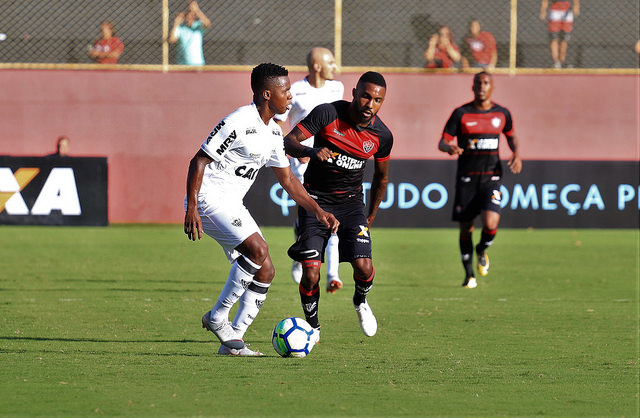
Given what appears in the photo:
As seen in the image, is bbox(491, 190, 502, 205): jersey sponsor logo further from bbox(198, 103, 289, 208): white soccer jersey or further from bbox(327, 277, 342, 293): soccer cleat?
Answer: bbox(198, 103, 289, 208): white soccer jersey

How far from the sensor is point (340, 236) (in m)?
7.55

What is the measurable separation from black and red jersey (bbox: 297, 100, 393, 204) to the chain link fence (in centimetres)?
1179

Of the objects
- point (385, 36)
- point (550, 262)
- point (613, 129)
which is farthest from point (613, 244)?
point (385, 36)

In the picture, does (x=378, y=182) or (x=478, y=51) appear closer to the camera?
(x=378, y=182)

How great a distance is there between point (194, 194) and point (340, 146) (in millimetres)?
1528

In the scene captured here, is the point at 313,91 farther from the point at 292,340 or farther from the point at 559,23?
the point at 559,23

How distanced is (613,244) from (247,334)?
9847 mm

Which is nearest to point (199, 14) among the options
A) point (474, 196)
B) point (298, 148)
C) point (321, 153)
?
point (474, 196)

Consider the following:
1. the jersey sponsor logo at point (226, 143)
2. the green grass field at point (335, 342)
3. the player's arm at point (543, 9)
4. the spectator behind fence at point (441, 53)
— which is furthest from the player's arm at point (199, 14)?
the jersey sponsor logo at point (226, 143)

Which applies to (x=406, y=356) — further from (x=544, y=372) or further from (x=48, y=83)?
(x=48, y=83)

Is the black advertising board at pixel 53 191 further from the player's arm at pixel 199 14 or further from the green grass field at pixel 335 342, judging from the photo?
the player's arm at pixel 199 14

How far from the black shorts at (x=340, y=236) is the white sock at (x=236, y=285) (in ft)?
1.81

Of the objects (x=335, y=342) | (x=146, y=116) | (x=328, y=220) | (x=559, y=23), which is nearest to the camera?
(x=328, y=220)

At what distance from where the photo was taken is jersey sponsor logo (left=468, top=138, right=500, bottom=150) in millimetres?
11406
